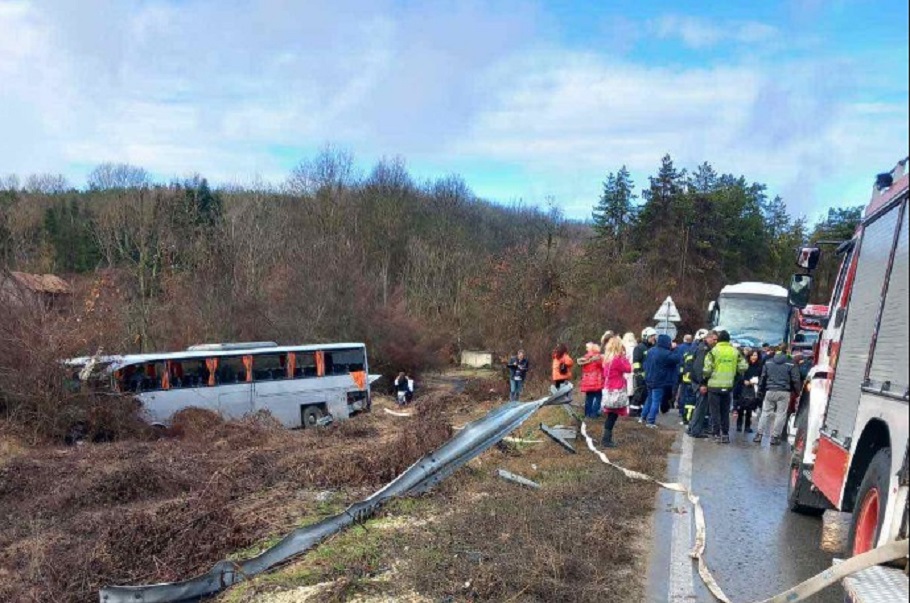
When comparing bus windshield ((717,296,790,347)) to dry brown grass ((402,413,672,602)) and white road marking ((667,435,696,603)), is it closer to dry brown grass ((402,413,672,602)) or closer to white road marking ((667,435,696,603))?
white road marking ((667,435,696,603))

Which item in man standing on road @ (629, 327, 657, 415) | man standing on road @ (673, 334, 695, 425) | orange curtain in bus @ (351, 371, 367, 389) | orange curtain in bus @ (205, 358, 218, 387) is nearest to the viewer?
man standing on road @ (673, 334, 695, 425)

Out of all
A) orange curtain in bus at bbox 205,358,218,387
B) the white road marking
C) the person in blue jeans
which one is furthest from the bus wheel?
the white road marking

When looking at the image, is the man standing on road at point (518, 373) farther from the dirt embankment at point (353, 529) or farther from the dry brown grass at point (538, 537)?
the dry brown grass at point (538, 537)

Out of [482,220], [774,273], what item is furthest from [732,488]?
[482,220]

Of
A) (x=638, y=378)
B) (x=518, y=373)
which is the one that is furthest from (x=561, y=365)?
(x=518, y=373)

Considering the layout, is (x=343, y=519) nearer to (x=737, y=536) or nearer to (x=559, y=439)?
(x=737, y=536)

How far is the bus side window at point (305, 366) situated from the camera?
23.6 metres

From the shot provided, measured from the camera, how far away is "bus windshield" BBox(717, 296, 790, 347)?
927 inches

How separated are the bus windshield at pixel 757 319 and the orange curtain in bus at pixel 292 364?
45.7 ft

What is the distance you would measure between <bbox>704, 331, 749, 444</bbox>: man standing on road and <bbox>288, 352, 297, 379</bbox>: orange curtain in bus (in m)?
15.0

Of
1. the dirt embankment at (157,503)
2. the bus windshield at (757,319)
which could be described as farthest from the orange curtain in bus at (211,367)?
the bus windshield at (757,319)

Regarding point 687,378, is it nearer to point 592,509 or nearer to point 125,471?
point 592,509

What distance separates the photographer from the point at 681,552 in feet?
19.2

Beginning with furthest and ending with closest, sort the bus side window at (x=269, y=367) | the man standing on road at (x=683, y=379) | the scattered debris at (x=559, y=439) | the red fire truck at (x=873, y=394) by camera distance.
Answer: the bus side window at (x=269, y=367) → the man standing on road at (x=683, y=379) → the scattered debris at (x=559, y=439) → the red fire truck at (x=873, y=394)
